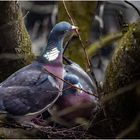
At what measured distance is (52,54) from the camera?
3.78 m

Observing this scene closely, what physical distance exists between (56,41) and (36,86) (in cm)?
30

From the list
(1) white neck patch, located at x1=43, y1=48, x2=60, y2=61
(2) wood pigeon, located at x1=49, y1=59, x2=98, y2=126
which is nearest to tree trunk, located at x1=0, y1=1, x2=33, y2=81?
(1) white neck patch, located at x1=43, y1=48, x2=60, y2=61

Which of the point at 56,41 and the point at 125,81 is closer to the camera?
the point at 125,81

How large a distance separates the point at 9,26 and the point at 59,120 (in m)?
0.65

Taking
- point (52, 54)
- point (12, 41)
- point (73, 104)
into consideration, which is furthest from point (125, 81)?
point (12, 41)

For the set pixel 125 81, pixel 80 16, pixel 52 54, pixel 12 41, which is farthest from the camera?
pixel 80 16

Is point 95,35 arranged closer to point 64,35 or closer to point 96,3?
point 96,3

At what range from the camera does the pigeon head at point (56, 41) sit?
3777mm

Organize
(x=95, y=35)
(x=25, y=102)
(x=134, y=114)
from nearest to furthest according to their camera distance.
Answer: (x=134, y=114)
(x=25, y=102)
(x=95, y=35)

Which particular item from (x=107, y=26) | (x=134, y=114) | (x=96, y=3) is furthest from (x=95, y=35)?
(x=134, y=114)

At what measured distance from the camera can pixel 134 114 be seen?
9.77ft

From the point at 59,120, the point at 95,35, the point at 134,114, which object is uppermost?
the point at 134,114

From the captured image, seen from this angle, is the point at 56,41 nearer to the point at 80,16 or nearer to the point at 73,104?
the point at 73,104

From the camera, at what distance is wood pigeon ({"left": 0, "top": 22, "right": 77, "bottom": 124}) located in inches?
141
